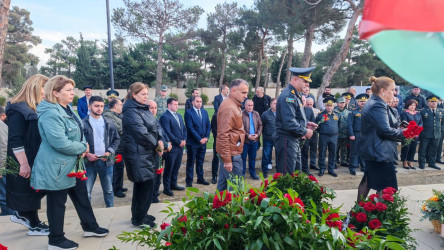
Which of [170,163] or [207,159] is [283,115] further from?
[207,159]

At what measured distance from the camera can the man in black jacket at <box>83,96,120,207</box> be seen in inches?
172

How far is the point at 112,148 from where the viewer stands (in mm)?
4500

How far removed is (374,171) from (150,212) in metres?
3.12

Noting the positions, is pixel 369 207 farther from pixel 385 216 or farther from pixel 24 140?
pixel 24 140

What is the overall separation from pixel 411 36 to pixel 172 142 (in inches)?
195

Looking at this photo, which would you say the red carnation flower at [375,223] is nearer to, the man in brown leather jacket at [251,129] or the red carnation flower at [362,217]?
the red carnation flower at [362,217]

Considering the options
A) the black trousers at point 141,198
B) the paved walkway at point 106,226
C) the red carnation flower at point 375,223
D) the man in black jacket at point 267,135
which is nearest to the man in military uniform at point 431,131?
the paved walkway at point 106,226

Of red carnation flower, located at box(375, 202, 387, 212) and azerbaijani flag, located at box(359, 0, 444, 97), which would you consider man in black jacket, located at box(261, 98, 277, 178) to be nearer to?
red carnation flower, located at box(375, 202, 387, 212)

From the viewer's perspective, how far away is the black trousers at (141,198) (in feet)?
11.9

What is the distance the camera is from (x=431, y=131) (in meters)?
7.75

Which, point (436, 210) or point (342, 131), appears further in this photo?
point (342, 131)

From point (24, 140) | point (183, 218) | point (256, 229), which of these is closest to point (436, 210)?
point (256, 229)

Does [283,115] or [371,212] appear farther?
[283,115]

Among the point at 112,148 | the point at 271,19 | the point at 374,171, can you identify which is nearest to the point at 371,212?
the point at 374,171
